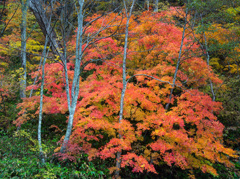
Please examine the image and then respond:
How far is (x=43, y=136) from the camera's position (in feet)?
32.7

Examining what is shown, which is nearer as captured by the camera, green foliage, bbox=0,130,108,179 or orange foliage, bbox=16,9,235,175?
green foliage, bbox=0,130,108,179

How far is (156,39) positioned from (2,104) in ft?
38.1

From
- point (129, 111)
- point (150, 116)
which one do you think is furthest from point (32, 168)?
point (150, 116)

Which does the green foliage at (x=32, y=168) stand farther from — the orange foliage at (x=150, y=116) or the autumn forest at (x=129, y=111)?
the orange foliage at (x=150, y=116)

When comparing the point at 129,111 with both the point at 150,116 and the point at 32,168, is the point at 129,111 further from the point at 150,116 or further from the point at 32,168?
the point at 32,168

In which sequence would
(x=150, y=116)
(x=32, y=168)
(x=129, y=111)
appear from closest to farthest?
(x=32, y=168) < (x=150, y=116) < (x=129, y=111)


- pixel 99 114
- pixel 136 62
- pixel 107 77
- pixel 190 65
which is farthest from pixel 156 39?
pixel 99 114

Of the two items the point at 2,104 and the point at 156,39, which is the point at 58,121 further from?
the point at 156,39

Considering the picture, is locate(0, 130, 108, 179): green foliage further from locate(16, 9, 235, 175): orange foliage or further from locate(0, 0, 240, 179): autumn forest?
locate(16, 9, 235, 175): orange foliage

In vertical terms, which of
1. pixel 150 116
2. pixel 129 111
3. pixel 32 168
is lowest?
pixel 32 168

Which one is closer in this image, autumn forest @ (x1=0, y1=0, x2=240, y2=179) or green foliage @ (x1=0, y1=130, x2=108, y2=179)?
green foliage @ (x1=0, y1=130, x2=108, y2=179)

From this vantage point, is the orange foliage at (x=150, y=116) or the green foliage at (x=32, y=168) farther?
the orange foliage at (x=150, y=116)

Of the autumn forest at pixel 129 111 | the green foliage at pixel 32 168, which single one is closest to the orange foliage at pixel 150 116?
the autumn forest at pixel 129 111

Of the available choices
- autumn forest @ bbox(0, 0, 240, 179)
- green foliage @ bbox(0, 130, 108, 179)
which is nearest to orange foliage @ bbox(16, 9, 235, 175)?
autumn forest @ bbox(0, 0, 240, 179)
